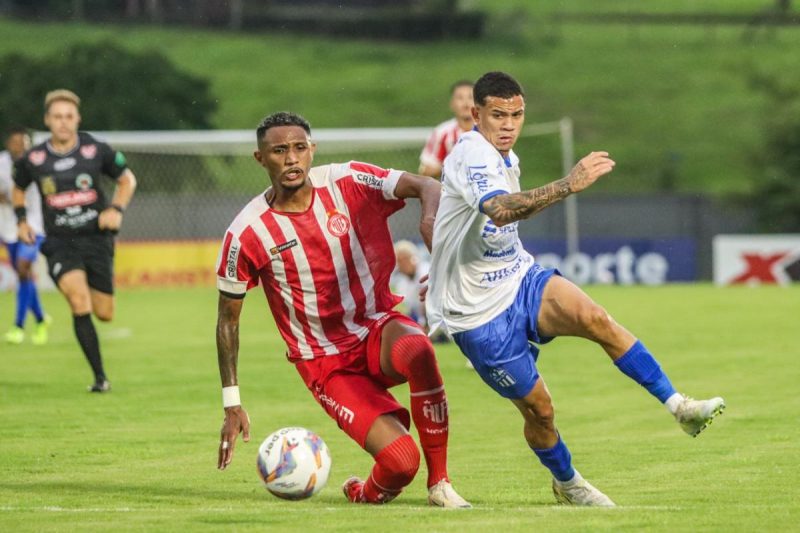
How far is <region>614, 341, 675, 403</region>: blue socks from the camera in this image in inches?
284

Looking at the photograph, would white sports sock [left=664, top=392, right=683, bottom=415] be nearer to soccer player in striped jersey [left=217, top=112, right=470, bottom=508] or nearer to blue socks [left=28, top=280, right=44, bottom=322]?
soccer player in striped jersey [left=217, top=112, right=470, bottom=508]

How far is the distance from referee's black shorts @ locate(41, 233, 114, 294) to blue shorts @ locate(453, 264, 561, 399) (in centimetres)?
636

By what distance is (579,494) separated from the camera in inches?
296

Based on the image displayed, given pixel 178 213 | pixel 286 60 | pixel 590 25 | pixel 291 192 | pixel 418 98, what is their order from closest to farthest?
pixel 291 192 < pixel 178 213 < pixel 418 98 < pixel 286 60 < pixel 590 25

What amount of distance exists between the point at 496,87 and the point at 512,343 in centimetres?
126

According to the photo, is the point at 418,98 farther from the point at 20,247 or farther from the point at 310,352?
the point at 310,352

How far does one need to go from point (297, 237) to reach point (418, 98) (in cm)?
5325

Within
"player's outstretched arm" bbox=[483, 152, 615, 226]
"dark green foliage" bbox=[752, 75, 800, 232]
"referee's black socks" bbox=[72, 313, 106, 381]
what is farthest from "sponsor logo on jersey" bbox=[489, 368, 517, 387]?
"dark green foliage" bbox=[752, 75, 800, 232]

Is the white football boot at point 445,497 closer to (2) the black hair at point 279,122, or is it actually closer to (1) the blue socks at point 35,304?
(2) the black hair at point 279,122

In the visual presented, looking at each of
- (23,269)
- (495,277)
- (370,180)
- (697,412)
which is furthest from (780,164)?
(697,412)

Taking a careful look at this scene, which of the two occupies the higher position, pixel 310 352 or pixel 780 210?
pixel 310 352

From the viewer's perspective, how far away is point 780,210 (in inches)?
1529

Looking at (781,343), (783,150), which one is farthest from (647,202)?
(781,343)

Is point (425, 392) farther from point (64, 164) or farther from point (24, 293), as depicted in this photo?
point (24, 293)
